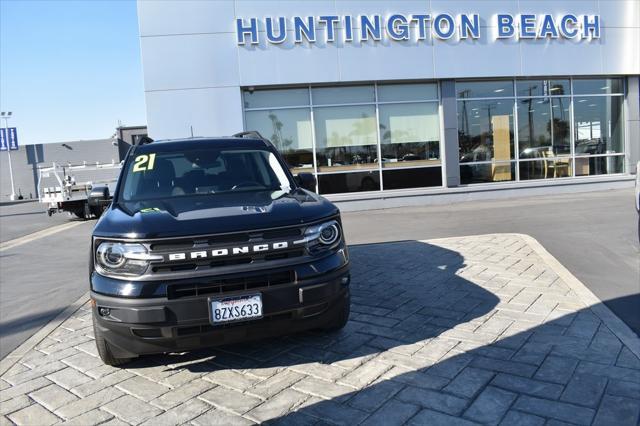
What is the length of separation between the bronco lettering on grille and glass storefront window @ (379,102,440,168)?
11461mm

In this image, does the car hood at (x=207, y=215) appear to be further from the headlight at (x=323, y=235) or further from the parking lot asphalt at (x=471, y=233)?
the parking lot asphalt at (x=471, y=233)

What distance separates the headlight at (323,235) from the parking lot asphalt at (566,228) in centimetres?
277

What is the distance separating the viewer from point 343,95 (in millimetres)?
14211

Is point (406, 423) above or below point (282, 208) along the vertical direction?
below

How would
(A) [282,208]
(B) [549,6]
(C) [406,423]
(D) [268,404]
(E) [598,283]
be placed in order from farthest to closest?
(B) [549,6] → (E) [598,283] → (A) [282,208] → (D) [268,404] → (C) [406,423]

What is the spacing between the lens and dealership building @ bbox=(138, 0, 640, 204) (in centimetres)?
1312

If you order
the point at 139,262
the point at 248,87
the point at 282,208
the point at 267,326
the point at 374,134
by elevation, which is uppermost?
the point at 248,87

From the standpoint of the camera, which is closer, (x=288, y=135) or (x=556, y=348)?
(x=556, y=348)

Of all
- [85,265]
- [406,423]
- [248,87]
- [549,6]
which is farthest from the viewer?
[549,6]

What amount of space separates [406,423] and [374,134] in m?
12.1

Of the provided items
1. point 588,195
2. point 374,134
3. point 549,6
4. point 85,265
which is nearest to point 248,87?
point 374,134

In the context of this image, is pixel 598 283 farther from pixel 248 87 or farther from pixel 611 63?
pixel 611 63

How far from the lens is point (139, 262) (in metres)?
3.36

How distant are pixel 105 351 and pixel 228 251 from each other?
53.5 inches
